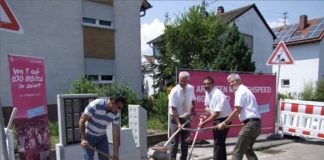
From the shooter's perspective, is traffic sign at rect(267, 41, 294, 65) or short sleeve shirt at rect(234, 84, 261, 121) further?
traffic sign at rect(267, 41, 294, 65)

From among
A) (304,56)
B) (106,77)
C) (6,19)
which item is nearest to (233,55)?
(106,77)

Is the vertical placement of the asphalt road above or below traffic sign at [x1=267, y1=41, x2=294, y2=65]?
below

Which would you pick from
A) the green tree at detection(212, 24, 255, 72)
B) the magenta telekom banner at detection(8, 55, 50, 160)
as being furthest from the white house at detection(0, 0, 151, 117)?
the magenta telekom banner at detection(8, 55, 50, 160)

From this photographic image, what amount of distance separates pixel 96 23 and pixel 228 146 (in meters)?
9.21

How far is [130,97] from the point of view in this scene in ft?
36.3

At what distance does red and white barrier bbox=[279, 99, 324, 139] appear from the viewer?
8.77 metres

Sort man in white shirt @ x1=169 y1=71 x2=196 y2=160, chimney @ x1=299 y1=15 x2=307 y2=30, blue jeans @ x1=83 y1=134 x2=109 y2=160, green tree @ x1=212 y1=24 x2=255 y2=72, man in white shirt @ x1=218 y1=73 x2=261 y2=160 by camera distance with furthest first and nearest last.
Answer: chimney @ x1=299 y1=15 x2=307 y2=30 → green tree @ x1=212 y1=24 x2=255 y2=72 → man in white shirt @ x1=169 y1=71 x2=196 y2=160 → man in white shirt @ x1=218 y1=73 x2=261 y2=160 → blue jeans @ x1=83 y1=134 x2=109 y2=160

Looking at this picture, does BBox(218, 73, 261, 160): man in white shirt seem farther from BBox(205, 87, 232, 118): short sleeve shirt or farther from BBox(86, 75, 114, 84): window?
BBox(86, 75, 114, 84): window

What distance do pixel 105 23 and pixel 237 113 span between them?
11.2 meters

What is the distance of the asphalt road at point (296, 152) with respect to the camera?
23.7 feet

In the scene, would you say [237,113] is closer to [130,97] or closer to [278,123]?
[278,123]

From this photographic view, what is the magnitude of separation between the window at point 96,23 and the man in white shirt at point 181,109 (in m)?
9.40

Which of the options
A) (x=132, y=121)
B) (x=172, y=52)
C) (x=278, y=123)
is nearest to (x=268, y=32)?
(x=172, y=52)

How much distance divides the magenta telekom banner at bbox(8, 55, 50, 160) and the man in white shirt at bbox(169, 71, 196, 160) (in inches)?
87.0
